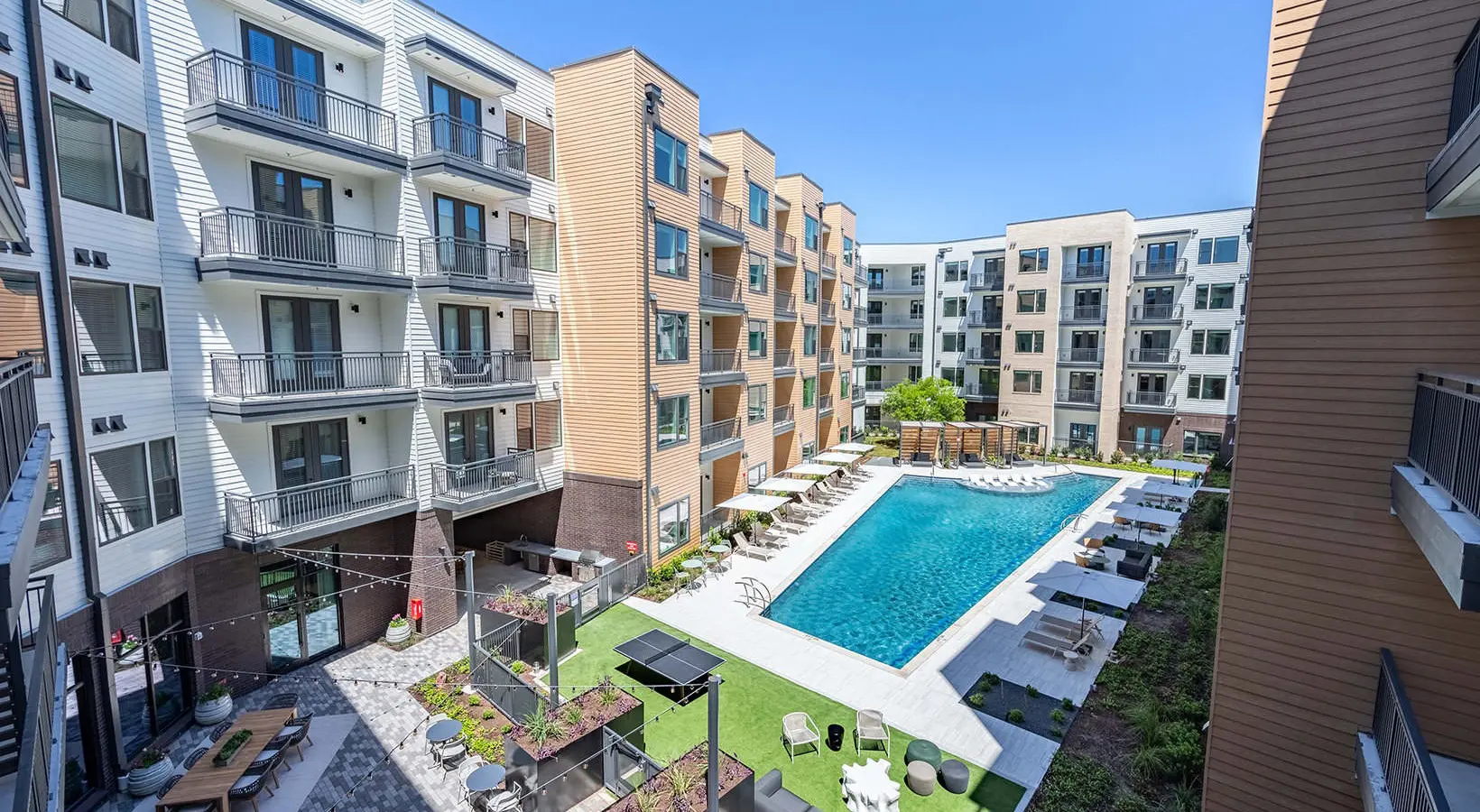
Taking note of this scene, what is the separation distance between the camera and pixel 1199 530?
25.4 m

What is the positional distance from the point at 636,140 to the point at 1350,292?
55.4 ft

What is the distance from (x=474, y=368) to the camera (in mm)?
17562

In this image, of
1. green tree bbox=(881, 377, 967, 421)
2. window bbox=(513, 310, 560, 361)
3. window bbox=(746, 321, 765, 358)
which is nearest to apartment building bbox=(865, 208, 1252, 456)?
green tree bbox=(881, 377, 967, 421)

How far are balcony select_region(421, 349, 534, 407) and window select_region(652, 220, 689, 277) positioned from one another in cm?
533

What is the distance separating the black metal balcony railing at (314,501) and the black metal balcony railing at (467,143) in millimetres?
8422

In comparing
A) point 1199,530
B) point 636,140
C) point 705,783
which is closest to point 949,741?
point 705,783

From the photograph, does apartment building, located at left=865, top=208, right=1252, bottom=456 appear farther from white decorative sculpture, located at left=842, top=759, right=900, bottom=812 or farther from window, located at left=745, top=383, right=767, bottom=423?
white decorative sculpture, located at left=842, top=759, right=900, bottom=812

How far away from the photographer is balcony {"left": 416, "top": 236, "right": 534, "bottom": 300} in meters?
15.9

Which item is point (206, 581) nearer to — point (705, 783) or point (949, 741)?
point (705, 783)

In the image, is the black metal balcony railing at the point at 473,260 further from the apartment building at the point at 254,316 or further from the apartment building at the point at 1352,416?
the apartment building at the point at 1352,416

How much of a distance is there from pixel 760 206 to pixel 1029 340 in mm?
24050

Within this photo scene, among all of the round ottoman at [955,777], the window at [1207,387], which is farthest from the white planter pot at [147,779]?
the window at [1207,387]

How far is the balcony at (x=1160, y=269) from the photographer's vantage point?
39.1m

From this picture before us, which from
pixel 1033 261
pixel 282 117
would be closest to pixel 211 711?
pixel 282 117
